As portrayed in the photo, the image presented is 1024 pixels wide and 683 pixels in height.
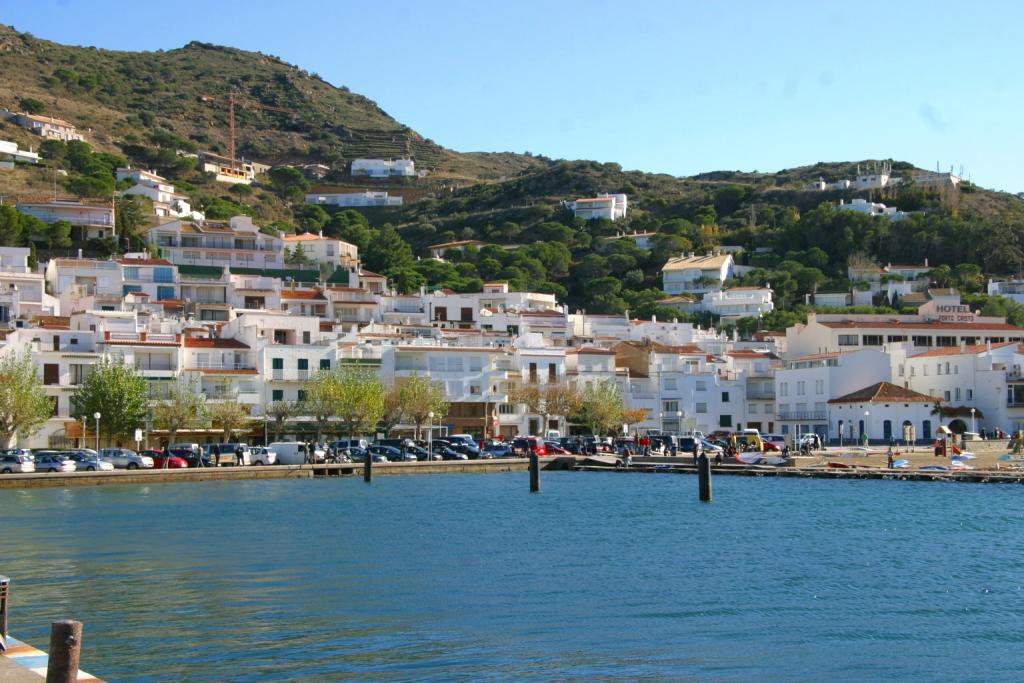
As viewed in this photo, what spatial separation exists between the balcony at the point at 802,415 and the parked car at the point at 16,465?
50032mm

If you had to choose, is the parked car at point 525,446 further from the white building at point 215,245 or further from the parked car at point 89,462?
the white building at point 215,245

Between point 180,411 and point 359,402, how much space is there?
31.3 ft

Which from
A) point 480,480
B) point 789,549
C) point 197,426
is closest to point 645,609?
point 789,549

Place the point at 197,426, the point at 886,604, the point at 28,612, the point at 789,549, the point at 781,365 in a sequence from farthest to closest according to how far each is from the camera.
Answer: the point at 781,365 < the point at 197,426 < the point at 789,549 < the point at 886,604 < the point at 28,612

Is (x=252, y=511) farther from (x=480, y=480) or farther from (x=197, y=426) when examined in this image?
(x=197, y=426)

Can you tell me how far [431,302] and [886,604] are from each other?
269 feet

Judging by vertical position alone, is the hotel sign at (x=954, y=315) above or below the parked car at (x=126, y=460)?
above

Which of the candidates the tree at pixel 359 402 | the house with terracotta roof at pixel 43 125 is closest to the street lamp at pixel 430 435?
the tree at pixel 359 402

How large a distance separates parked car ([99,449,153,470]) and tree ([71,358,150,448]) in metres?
5.42

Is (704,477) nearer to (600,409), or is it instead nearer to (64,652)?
(600,409)

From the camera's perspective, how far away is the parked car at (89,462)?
61.1 metres

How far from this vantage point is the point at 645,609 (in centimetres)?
2692

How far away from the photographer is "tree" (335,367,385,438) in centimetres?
7550

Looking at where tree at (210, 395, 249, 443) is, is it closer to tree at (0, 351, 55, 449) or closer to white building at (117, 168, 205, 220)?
tree at (0, 351, 55, 449)
